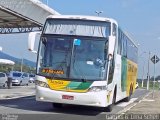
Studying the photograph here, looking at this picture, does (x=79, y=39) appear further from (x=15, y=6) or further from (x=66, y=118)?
(x=15, y=6)

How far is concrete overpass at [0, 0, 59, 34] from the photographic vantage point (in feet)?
127

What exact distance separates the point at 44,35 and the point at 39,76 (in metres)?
1.59

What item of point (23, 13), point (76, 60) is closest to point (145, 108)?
point (76, 60)

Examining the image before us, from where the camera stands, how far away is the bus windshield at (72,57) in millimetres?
17203

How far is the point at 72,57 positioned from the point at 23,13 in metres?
25.1

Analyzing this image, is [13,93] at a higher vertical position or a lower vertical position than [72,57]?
lower

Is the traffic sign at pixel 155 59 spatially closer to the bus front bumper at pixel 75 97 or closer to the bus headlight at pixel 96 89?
the bus front bumper at pixel 75 97

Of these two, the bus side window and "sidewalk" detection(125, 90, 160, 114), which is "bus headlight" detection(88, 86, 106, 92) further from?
"sidewalk" detection(125, 90, 160, 114)

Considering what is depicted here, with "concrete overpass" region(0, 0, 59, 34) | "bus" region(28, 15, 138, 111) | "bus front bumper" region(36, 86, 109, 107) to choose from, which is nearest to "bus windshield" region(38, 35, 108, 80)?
"bus" region(28, 15, 138, 111)

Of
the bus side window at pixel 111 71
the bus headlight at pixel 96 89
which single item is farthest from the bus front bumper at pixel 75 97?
the bus side window at pixel 111 71

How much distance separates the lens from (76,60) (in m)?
17.4

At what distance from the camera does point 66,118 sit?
16.1m

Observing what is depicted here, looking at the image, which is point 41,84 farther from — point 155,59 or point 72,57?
point 155,59

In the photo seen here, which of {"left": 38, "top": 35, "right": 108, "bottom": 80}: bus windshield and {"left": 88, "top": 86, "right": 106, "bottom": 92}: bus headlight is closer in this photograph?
{"left": 88, "top": 86, "right": 106, "bottom": 92}: bus headlight
